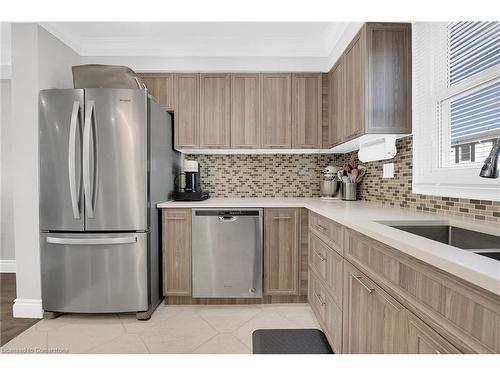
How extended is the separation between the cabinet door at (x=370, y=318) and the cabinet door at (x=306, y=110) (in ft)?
5.26

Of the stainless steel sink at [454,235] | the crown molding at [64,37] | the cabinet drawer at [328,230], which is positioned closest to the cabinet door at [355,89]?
the cabinet drawer at [328,230]

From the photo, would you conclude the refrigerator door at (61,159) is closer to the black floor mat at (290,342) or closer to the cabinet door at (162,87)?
the cabinet door at (162,87)

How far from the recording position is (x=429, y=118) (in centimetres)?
173

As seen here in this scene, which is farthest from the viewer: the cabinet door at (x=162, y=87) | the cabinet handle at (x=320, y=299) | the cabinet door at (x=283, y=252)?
the cabinet door at (x=162, y=87)

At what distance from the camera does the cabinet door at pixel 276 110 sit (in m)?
2.74

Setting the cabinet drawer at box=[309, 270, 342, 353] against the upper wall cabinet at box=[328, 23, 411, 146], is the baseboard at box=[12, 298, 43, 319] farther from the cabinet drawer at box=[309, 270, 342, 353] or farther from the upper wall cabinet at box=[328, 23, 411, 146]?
the upper wall cabinet at box=[328, 23, 411, 146]

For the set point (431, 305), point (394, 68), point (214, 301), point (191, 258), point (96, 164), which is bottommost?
point (214, 301)

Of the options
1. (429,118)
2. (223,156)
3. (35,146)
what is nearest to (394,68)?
(429,118)

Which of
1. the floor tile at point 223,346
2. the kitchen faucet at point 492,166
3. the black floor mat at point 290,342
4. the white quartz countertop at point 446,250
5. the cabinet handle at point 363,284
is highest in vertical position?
the kitchen faucet at point 492,166

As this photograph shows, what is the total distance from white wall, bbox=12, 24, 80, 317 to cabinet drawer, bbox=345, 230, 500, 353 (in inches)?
105

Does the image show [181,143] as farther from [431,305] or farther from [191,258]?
[431,305]

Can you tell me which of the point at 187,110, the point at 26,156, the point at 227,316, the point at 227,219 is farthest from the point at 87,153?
the point at 227,316

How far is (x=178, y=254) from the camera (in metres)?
2.43

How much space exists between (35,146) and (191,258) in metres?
1.64
